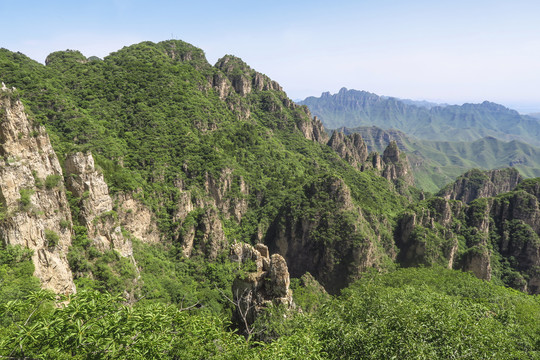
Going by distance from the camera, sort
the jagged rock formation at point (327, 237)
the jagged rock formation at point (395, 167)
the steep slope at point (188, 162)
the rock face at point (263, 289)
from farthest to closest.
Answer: the jagged rock formation at point (395, 167) < the jagged rock formation at point (327, 237) < the steep slope at point (188, 162) < the rock face at point (263, 289)

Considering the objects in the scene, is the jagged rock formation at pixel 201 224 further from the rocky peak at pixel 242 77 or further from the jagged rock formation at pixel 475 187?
the jagged rock formation at pixel 475 187

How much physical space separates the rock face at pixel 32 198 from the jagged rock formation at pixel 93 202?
172 inches

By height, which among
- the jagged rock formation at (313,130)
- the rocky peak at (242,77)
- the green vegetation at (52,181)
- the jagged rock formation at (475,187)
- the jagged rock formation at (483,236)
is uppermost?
the rocky peak at (242,77)

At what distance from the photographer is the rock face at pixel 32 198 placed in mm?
25766

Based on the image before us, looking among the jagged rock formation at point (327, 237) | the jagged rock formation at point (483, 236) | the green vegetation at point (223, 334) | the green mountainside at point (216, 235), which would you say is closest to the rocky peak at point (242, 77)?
the green mountainside at point (216, 235)

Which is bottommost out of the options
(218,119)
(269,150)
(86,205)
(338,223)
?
(338,223)

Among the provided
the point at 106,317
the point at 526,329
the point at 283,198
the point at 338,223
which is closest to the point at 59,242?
the point at 106,317

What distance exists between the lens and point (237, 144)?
93750 mm

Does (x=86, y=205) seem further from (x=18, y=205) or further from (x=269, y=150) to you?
(x=269, y=150)

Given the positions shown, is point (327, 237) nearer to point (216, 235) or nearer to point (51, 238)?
point (216, 235)

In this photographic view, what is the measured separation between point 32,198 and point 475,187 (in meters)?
176

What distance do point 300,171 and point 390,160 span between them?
75129 mm

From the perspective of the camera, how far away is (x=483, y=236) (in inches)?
Answer: 3159

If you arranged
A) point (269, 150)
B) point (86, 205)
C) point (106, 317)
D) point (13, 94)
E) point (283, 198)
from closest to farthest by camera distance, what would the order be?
point (106, 317), point (13, 94), point (86, 205), point (283, 198), point (269, 150)
